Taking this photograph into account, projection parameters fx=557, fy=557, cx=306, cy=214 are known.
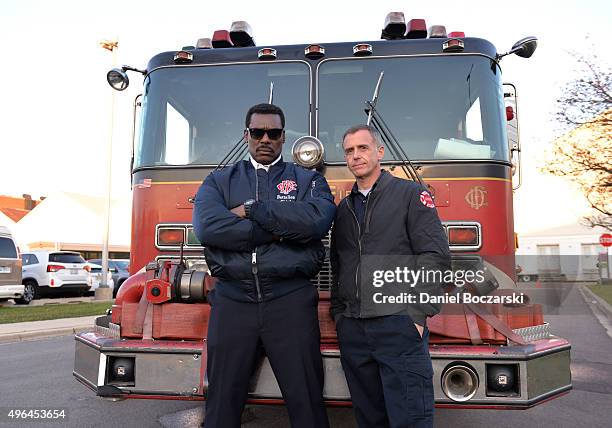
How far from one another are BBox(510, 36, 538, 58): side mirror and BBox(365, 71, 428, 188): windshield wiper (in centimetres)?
102

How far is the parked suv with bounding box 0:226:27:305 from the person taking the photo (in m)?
13.4

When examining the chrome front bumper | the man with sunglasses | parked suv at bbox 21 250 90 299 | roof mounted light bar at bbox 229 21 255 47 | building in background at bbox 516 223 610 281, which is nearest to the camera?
the man with sunglasses

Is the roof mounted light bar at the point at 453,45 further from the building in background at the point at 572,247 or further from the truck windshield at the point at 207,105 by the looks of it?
the building in background at the point at 572,247

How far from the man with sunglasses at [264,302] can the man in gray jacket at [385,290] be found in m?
0.17

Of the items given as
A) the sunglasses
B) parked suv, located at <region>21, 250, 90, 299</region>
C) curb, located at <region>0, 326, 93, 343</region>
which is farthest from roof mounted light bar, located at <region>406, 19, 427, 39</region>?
parked suv, located at <region>21, 250, 90, 299</region>

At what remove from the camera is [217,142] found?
416 cm

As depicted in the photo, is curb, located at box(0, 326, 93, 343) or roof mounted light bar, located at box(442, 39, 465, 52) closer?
roof mounted light bar, located at box(442, 39, 465, 52)

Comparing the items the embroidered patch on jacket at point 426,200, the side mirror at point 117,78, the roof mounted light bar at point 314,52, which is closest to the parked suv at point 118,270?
the side mirror at point 117,78

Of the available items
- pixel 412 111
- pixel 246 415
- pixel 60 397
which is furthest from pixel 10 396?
pixel 412 111

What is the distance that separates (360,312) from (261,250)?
565mm

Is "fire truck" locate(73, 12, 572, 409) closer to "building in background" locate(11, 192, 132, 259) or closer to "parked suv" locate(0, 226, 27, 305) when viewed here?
"parked suv" locate(0, 226, 27, 305)

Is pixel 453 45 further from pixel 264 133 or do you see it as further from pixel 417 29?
pixel 264 133

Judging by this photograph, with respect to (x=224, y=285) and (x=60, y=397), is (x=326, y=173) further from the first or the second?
(x=60, y=397)

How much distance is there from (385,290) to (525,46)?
94.4 inches
